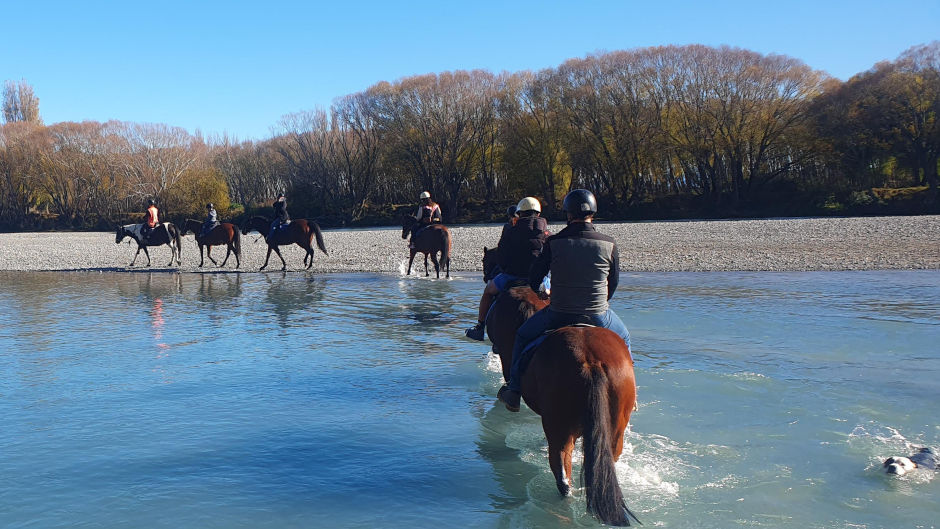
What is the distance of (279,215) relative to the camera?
22219 mm

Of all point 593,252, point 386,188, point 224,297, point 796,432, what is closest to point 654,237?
point 224,297

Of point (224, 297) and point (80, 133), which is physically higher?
point (80, 133)

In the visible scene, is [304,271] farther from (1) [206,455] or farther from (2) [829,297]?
(1) [206,455]

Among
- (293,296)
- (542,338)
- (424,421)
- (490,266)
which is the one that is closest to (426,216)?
(293,296)

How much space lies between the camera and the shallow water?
5344mm

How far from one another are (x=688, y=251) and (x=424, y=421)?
61.3 ft

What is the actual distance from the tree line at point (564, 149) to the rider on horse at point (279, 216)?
32145 millimetres

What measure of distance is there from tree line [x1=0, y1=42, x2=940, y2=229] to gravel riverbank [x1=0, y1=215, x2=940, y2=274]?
15.2 metres

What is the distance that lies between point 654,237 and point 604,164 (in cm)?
2378

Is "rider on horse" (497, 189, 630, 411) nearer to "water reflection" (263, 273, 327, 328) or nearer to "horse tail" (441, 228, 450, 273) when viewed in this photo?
"water reflection" (263, 273, 327, 328)

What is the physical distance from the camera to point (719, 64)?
158 feet

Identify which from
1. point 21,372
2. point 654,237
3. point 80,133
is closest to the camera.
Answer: point 21,372

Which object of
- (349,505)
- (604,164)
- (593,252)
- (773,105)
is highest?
(773,105)

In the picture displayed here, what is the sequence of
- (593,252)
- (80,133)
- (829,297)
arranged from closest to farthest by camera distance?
(593,252), (829,297), (80,133)
